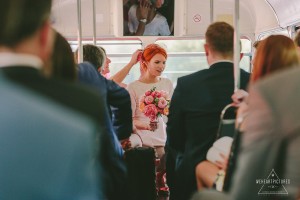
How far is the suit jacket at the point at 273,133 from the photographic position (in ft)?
4.52

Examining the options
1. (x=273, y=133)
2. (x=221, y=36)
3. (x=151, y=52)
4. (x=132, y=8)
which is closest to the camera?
(x=273, y=133)

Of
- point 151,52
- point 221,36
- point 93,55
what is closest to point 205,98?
point 221,36

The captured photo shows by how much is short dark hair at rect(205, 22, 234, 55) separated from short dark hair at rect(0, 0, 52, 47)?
115cm

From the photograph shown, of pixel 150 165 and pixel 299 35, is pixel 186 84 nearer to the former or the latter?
pixel 299 35

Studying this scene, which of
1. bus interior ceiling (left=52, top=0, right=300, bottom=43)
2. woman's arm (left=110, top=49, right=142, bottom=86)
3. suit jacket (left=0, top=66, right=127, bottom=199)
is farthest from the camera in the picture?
bus interior ceiling (left=52, top=0, right=300, bottom=43)

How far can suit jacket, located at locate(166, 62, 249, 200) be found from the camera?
220cm

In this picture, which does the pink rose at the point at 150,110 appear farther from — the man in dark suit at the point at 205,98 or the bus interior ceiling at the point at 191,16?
the bus interior ceiling at the point at 191,16

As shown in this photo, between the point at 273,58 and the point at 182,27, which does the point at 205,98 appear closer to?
the point at 273,58

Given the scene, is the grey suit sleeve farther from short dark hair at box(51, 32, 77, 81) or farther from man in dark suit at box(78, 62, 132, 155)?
short dark hair at box(51, 32, 77, 81)

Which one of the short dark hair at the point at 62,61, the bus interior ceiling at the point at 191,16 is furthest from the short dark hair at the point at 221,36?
the bus interior ceiling at the point at 191,16

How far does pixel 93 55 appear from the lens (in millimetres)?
2623

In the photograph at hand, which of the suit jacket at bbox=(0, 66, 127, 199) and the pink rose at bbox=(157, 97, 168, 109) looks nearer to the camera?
the suit jacket at bbox=(0, 66, 127, 199)

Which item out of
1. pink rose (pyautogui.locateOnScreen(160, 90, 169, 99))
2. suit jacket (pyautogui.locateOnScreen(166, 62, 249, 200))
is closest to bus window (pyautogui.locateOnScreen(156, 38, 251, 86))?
pink rose (pyautogui.locateOnScreen(160, 90, 169, 99))

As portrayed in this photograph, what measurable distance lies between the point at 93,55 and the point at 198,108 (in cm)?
71
